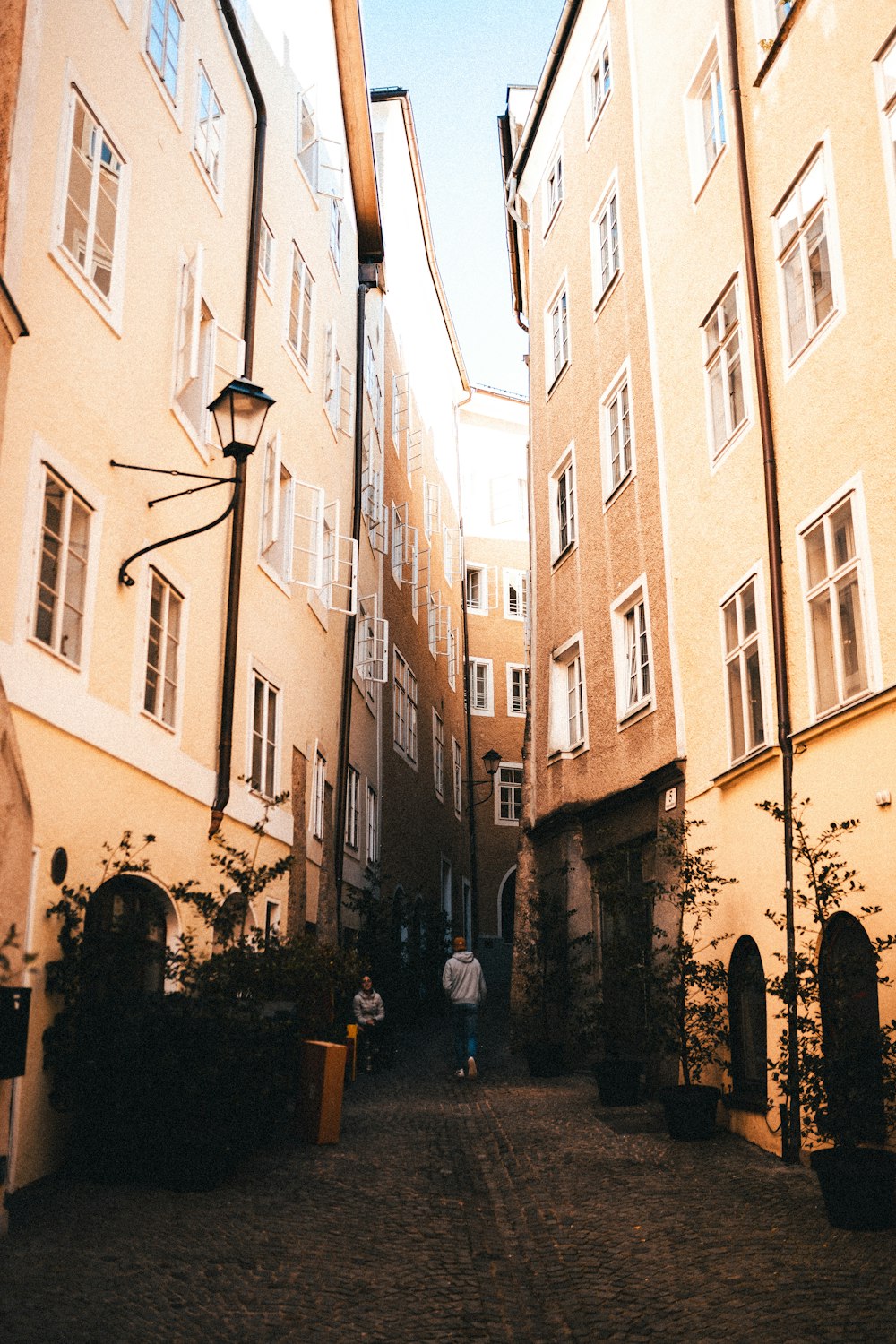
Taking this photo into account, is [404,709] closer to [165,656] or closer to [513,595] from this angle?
[513,595]

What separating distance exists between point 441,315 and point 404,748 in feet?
52.5

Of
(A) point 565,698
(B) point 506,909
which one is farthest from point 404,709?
(B) point 506,909

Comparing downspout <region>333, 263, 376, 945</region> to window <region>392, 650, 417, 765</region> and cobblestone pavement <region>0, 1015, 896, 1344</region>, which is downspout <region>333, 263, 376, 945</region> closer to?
window <region>392, 650, 417, 765</region>

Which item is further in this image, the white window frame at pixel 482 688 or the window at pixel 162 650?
the white window frame at pixel 482 688

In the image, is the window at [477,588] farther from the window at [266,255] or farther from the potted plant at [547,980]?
the window at [266,255]

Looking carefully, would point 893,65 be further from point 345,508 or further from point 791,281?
point 345,508

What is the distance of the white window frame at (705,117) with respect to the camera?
13.5 m

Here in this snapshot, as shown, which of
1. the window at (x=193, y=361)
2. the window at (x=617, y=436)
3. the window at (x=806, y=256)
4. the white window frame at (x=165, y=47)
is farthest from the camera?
the window at (x=617, y=436)

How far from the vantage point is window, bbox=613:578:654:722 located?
49.8 feet

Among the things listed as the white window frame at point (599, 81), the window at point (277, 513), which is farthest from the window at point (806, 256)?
the white window frame at point (599, 81)

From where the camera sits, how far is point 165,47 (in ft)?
38.9

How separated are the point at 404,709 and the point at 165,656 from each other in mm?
15670

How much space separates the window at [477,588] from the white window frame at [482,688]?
1.76 meters

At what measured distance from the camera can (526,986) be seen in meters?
18.0
